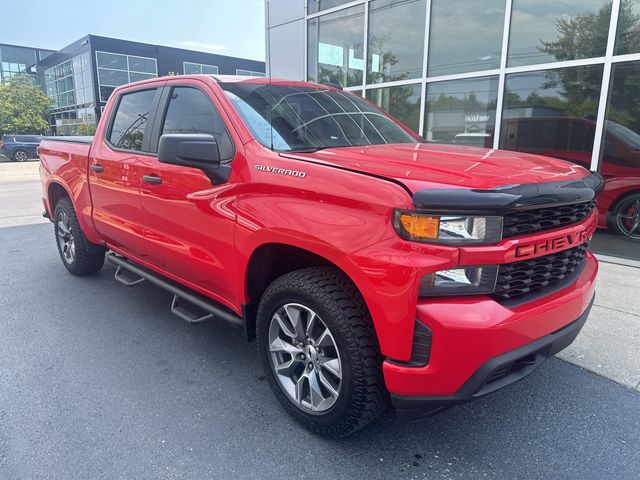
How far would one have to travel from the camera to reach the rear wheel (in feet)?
21.1

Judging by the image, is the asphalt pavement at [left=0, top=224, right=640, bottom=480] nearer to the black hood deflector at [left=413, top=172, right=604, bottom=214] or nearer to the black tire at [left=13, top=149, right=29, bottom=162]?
the black hood deflector at [left=413, top=172, right=604, bottom=214]

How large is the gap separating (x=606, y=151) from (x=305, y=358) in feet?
19.0

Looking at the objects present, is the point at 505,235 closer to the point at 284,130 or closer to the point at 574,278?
the point at 574,278

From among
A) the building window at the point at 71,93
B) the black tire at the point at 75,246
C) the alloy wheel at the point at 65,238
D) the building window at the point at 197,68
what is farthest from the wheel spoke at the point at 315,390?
the building window at the point at 197,68

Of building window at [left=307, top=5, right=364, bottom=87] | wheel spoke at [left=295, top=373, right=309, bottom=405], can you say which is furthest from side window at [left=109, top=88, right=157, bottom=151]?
building window at [left=307, top=5, right=364, bottom=87]

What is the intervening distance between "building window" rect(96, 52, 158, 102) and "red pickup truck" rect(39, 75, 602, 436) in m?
34.4

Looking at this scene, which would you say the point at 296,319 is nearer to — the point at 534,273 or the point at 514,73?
the point at 534,273

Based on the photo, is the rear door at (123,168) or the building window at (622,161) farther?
the building window at (622,161)

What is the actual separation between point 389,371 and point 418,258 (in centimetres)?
51

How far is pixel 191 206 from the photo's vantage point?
116 inches

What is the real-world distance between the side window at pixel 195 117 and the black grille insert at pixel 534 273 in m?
1.67

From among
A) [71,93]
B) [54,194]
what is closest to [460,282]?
[54,194]

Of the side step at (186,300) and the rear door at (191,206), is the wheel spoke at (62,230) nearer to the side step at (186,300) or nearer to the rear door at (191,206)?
the side step at (186,300)

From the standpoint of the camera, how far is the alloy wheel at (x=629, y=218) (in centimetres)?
644
